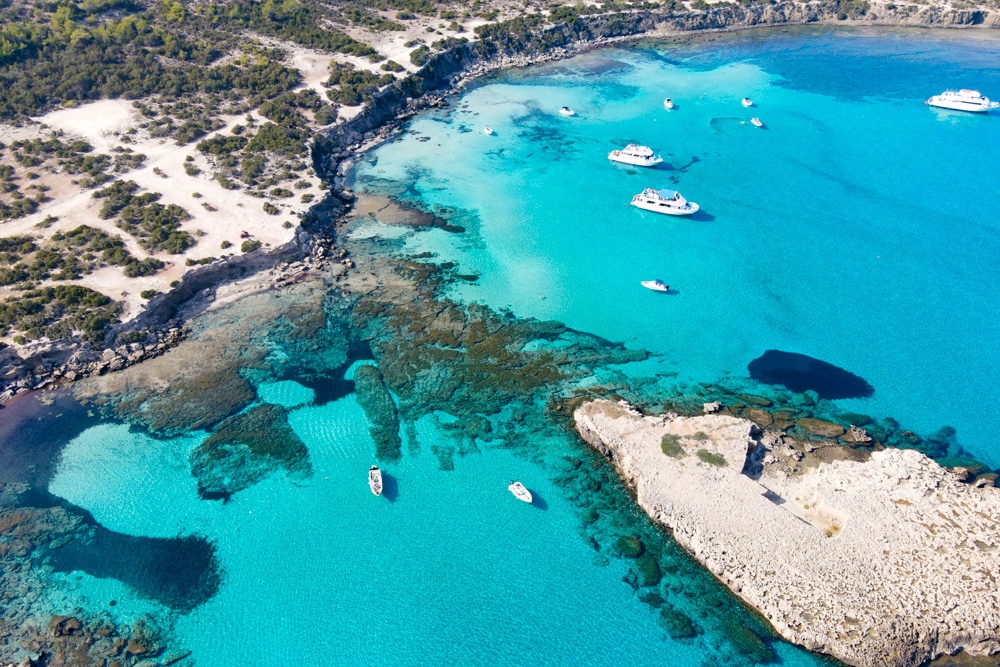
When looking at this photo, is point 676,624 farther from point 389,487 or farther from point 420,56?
point 420,56

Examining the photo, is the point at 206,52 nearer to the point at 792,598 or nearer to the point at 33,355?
the point at 33,355

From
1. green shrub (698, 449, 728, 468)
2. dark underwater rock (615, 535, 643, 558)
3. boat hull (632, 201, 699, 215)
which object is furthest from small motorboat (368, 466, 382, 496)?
boat hull (632, 201, 699, 215)

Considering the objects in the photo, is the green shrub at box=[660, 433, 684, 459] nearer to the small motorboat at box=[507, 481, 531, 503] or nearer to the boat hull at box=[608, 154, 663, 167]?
the small motorboat at box=[507, 481, 531, 503]

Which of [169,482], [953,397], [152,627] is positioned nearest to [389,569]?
[152,627]

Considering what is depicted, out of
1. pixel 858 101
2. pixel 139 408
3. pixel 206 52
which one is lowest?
pixel 139 408

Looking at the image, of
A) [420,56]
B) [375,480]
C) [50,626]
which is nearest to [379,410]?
[375,480]

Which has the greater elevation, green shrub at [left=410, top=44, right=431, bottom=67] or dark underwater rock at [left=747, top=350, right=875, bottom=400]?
green shrub at [left=410, top=44, right=431, bottom=67]
